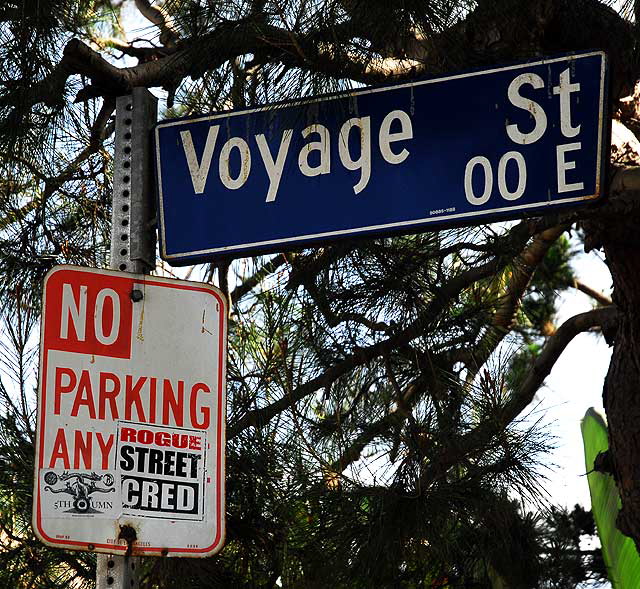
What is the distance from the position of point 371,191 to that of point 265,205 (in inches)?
6.1

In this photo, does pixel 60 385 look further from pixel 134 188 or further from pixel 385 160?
pixel 385 160

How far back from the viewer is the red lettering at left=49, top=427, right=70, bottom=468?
1256 mm

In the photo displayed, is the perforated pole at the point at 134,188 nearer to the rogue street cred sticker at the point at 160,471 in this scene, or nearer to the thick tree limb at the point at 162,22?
the rogue street cred sticker at the point at 160,471

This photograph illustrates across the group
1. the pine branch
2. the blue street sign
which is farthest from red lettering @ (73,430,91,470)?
the pine branch

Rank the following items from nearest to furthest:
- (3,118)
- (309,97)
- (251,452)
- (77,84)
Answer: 1. (309,97)
2. (3,118)
3. (77,84)
4. (251,452)

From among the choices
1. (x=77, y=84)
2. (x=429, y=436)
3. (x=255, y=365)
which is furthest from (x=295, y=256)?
(x=77, y=84)

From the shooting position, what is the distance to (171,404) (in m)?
1.33

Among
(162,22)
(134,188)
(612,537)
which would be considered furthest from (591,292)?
(134,188)

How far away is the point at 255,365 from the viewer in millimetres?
2910

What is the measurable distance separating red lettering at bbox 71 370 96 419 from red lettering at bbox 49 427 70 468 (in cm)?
3

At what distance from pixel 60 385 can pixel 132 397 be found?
0.29 ft

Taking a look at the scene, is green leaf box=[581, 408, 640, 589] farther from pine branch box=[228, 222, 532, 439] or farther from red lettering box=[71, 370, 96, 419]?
red lettering box=[71, 370, 96, 419]

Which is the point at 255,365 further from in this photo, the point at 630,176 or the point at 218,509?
the point at 218,509

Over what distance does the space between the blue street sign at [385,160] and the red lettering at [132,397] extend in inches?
10.6
